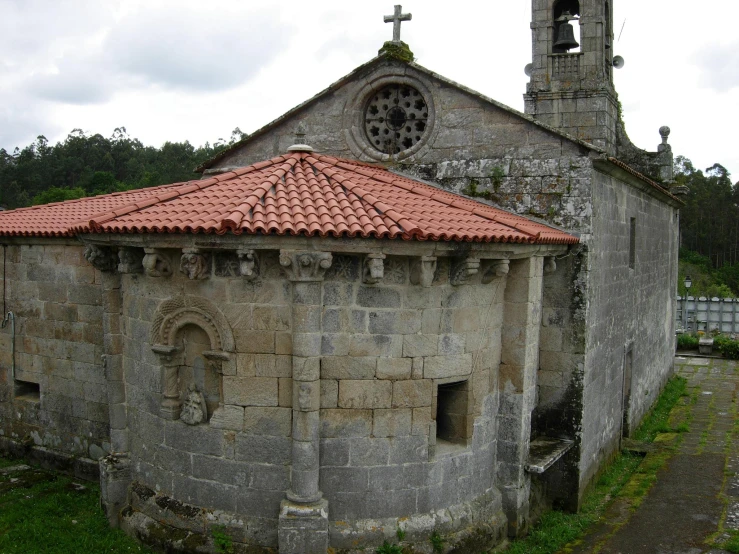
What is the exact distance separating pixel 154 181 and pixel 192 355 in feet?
152

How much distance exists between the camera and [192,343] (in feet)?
23.6

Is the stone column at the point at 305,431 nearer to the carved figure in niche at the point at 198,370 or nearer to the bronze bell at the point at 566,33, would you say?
the carved figure in niche at the point at 198,370

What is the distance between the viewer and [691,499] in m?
9.84

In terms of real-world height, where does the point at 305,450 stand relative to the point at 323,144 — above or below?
below

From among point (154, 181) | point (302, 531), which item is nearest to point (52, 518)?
point (302, 531)

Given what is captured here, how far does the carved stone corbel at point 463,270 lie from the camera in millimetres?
6848

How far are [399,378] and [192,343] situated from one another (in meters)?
2.18

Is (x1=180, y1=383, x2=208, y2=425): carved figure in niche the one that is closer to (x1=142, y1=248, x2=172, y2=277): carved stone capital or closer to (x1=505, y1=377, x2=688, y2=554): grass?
(x1=142, y1=248, x2=172, y2=277): carved stone capital

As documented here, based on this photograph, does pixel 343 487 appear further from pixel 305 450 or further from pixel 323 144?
pixel 323 144

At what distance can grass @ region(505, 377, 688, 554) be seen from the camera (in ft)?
26.6

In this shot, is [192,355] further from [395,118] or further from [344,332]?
[395,118]

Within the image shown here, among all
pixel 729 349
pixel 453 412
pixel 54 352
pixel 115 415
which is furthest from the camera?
pixel 729 349

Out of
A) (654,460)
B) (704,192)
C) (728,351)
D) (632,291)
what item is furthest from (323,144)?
(704,192)

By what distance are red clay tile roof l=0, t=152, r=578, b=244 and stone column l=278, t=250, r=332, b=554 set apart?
0.54 meters
